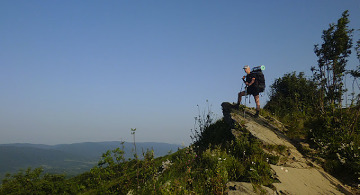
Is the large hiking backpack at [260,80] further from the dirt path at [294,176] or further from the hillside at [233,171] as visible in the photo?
the dirt path at [294,176]

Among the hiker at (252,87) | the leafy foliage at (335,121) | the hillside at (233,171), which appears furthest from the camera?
the hiker at (252,87)

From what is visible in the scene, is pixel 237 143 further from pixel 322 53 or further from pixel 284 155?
pixel 322 53

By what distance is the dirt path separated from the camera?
4789 millimetres

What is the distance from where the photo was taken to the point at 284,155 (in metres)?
6.86

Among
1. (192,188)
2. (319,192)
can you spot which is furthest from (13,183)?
(319,192)

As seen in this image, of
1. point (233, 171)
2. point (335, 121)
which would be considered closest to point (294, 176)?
point (233, 171)

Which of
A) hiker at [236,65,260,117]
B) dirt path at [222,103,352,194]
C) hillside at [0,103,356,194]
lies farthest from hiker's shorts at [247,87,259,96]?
dirt path at [222,103,352,194]

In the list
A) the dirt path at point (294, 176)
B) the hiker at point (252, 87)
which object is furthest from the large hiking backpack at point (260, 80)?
the dirt path at point (294, 176)

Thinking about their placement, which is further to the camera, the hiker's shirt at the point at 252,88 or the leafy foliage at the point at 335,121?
the hiker's shirt at the point at 252,88

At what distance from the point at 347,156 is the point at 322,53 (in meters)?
5.41

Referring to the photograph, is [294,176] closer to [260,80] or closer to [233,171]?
[233,171]

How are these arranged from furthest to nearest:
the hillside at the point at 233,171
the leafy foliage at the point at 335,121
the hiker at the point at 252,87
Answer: the hiker at the point at 252,87, the leafy foliage at the point at 335,121, the hillside at the point at 233,171

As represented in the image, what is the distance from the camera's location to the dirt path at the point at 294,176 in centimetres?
479

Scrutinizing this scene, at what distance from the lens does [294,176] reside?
558 cm
